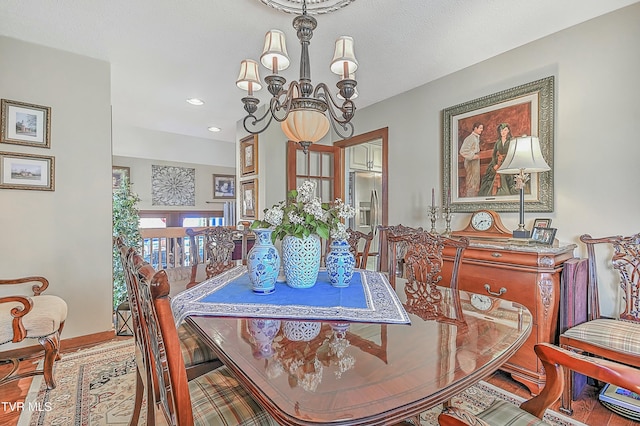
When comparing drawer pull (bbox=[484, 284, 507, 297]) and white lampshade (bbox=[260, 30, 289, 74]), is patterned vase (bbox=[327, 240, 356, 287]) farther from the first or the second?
drawer pull (bbox=[484, 284, 507, 297])

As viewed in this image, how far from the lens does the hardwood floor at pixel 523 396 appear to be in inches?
65.3

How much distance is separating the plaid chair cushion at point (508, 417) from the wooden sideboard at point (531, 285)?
40.7 inches

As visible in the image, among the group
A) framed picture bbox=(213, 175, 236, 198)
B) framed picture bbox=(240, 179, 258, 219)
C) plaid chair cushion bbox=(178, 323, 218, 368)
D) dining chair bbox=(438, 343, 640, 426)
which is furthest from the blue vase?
framed picture bbox=(213, 175, 236, 198)

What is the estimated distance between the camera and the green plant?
10.1ft

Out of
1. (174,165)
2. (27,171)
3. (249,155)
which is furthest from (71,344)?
(174,165)

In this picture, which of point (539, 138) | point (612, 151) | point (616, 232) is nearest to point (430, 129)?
point (539, 138)

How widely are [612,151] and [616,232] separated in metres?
0.51

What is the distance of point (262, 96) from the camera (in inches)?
140

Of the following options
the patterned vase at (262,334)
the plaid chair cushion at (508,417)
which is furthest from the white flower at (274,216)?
the plaid chair cushion at (508,417)

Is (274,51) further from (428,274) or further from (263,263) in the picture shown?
(428,274)

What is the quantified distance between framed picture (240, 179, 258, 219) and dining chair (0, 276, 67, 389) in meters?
2.33

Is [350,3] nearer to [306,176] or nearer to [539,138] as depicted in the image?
[539,138]

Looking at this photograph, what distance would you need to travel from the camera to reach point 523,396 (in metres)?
1.90

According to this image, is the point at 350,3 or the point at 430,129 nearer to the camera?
the point at 350,3
